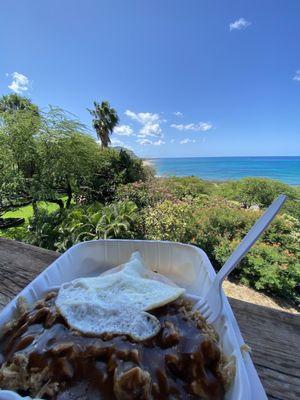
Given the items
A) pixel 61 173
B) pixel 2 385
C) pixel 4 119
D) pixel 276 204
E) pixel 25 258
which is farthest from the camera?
pixel 61 173

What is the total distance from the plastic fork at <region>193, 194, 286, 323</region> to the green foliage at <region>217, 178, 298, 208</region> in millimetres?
7132

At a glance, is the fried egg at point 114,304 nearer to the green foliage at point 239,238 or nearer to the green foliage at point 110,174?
the green foliage at point 239,238

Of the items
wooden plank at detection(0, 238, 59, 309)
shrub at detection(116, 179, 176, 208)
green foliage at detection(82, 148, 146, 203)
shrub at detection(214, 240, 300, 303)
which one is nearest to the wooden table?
wooden plank at detection(0, 238, 59, 309)

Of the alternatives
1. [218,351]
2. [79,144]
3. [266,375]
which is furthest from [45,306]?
[79,144]

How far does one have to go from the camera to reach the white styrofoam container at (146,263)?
429 mm

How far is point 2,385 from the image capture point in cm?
29

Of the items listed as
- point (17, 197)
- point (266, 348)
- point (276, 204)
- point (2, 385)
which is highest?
point (276, 204)

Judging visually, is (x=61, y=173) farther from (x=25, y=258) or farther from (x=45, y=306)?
(x=45, y=306)

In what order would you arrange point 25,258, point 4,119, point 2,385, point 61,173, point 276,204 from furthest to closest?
point 61,173 < point 4,119 < point 25,258 < point 276,204 < point 2,385

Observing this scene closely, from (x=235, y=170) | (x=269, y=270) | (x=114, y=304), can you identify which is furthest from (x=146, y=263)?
(x=235, y=170)

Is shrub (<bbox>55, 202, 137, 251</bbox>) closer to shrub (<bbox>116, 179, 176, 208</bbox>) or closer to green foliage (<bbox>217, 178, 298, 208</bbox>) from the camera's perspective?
shrub (<bbox>116, 179, 176, 208</bbox>)

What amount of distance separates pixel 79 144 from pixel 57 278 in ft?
16.2

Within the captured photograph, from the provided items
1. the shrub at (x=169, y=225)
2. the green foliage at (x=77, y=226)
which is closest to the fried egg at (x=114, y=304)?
the green foliage at (x=77, y=226)

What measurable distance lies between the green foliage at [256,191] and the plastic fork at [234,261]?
713 centimetres
